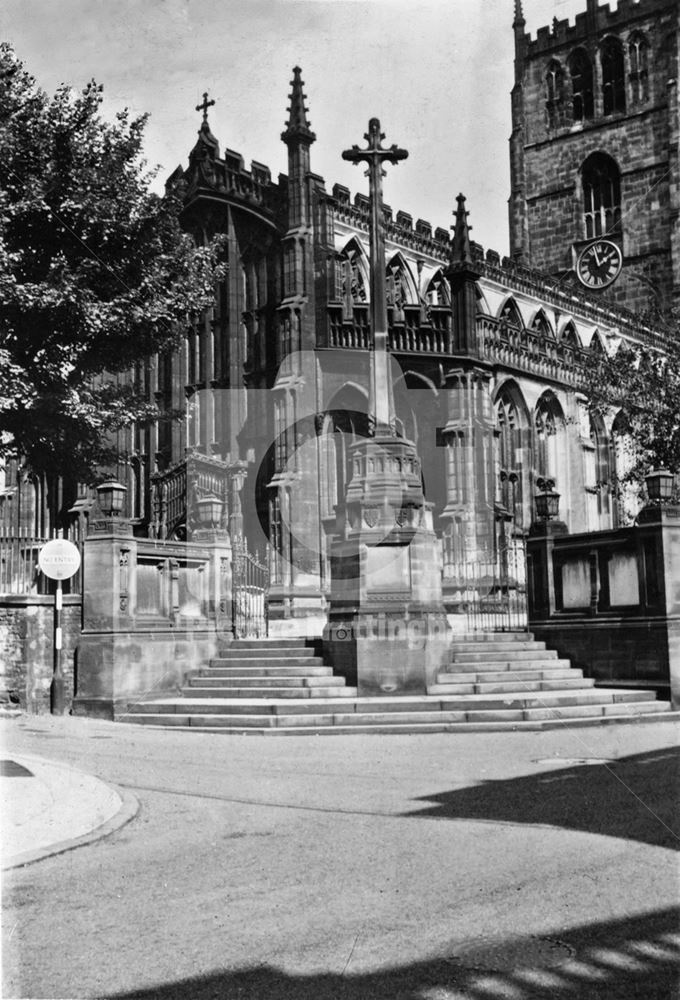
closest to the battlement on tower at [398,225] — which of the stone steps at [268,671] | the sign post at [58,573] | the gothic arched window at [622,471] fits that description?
the gothic arched window at [622,471]

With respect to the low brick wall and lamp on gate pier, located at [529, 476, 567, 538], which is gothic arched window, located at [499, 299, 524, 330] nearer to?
lamp on gate pier, located at [529, 476, 567, 538]

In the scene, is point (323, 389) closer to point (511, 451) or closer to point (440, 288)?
point (440, 288)

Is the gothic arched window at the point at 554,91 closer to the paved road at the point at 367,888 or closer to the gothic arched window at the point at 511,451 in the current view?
the gothic arched window at the point at 511,451

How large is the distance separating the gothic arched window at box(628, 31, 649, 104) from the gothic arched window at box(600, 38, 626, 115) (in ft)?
2.74

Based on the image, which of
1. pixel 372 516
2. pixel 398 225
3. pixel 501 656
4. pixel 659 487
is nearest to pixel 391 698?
pixel 501 656

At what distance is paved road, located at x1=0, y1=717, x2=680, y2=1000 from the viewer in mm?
5168

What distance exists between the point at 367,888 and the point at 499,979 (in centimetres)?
174

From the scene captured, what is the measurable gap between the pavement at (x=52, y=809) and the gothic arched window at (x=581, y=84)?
56931 millimetres

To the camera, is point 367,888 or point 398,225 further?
point 398,225

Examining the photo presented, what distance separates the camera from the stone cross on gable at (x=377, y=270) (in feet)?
62.6

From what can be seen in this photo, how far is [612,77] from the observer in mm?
60062

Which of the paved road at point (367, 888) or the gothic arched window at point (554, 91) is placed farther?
the gothic arched window at point (554, 91)

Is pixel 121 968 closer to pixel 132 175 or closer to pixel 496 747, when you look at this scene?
pixel 496 747

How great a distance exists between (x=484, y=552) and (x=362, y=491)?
14864 millimetres
